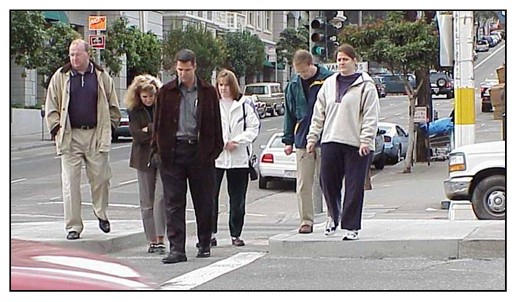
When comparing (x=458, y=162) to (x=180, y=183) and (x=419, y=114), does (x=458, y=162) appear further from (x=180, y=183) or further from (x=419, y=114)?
(x=419, y=114)

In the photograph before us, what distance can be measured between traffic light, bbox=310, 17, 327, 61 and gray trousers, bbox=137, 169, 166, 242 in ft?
20.3

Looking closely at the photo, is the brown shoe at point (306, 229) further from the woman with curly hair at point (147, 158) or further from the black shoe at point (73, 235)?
the black shoe at point (73, 235)

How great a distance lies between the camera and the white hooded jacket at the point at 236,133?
9500 mm

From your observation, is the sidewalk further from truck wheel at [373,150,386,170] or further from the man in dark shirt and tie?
truck wheel at [373,150,386,170]

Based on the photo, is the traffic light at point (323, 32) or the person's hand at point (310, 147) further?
the traffic light at point (323, 32)

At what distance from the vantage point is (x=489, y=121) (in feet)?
132

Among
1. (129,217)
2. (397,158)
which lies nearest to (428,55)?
(397,158)

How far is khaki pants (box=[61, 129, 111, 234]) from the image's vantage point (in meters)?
9.11

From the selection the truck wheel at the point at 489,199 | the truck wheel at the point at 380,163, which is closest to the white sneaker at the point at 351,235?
the truck wheel at the point at 489,199

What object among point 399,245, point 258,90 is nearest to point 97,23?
point 258,90

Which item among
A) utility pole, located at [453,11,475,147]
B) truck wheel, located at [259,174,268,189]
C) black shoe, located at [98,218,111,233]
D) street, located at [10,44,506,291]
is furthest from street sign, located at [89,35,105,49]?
black shoe, located at [98,218,111,233]

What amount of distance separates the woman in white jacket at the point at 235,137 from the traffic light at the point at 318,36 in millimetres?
5460
